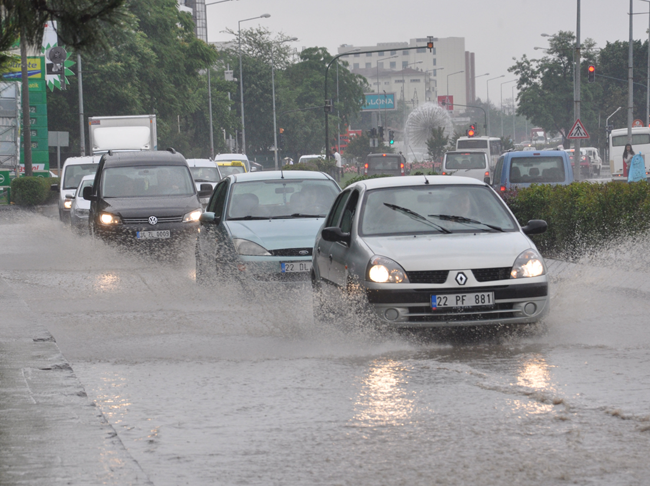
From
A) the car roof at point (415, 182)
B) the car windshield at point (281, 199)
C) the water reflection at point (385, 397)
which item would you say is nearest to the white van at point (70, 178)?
the car windshield at point (281, 199)

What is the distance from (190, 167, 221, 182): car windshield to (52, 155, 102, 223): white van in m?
2.59

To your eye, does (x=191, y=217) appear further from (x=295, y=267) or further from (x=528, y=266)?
(x=528, y=266)

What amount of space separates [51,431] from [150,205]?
11.8 meters

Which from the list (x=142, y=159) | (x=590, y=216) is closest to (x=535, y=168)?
(x=590, y=216)

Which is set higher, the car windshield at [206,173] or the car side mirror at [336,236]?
the car windshield at [206,173]

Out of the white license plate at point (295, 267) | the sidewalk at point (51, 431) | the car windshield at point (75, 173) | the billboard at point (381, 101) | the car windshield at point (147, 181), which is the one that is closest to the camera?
the sidewalk at point (51, 431)

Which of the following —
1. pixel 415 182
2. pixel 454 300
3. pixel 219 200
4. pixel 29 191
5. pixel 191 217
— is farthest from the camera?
pixel 29 191

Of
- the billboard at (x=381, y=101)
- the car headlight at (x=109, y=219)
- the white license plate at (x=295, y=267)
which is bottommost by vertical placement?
the white license plate at (x=295, y=267)

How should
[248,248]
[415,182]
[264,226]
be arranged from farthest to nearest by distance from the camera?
[264,226] < [248,248] < [415,182]

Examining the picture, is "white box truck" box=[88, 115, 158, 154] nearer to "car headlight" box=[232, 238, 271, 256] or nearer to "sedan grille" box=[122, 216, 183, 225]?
"sedan grille" box=[122, 216, 183, 225]

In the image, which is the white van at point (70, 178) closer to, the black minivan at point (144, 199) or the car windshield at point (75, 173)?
the car windshield at point (75, 173)

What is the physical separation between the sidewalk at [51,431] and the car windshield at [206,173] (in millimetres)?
19991

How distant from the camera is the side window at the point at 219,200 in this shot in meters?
13.2

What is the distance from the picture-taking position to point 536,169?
75.6 feet
